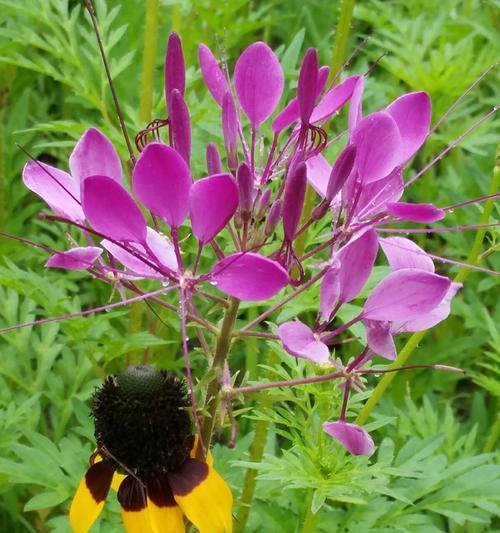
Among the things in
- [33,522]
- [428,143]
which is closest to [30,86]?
[428,143]

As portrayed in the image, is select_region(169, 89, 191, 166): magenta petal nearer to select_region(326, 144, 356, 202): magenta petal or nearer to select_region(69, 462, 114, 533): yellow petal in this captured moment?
select_region(326, 144, 356, 202): magenta petal

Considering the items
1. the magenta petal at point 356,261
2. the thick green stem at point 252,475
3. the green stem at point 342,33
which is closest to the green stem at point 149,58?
the green stem at point 342,33

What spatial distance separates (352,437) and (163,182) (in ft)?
0.99

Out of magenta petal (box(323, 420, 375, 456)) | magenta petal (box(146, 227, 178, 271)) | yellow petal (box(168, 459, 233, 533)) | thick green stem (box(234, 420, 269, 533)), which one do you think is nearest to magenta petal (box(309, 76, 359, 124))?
magenta petal (box(146, 227, 178, 271))

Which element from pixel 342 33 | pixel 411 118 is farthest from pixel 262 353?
pixel 411 118

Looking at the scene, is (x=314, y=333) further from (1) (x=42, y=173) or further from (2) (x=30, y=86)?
(2) (x=30, y=86)

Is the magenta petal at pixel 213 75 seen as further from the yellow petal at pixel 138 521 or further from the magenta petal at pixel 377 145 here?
the yellow petal at pixel 138 521

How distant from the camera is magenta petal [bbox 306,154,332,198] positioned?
3.37ft

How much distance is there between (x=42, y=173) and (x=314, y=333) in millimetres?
324

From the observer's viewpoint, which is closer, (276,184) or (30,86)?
(276,184)

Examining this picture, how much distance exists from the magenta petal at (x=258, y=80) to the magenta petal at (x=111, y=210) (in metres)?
0.21

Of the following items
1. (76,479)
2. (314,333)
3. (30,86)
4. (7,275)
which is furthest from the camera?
(30,86)

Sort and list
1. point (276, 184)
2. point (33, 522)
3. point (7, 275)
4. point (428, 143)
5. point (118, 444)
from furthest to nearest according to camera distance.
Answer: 1. point (428, 143)
2. point (33, 522)
3. point (276, 184)
4. point (7, 275)
5. point (118, 444)

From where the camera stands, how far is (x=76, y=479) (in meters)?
1.42
